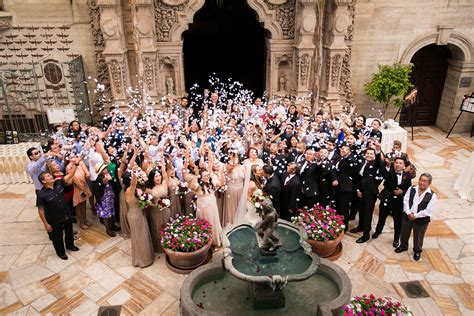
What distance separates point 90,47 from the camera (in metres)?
11.8

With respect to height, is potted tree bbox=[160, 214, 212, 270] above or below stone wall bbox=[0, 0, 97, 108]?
below

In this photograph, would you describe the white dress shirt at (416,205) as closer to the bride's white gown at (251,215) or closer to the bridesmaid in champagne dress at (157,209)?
the bride's white gown at (251,215)

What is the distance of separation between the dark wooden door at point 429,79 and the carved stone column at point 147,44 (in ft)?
27.5

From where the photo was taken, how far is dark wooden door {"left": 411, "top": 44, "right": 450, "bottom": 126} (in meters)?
13.4

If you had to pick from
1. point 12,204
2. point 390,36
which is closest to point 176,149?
point 12,204

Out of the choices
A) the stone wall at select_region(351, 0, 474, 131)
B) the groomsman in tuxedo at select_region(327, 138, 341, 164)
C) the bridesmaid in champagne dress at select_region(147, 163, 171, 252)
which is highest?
the stone wall at select_region(351, 0, 474, 131)

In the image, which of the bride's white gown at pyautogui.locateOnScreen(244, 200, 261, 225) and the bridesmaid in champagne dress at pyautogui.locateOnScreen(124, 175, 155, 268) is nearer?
the bridesmaid in champagne dress at pyautogui.locateOnScreen(124, 175, 155, 268)

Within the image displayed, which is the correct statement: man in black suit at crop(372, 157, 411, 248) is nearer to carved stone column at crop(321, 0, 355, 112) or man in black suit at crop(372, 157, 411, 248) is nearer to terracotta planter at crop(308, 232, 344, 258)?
terracotta planter at crop(308, 232, 344, 258)

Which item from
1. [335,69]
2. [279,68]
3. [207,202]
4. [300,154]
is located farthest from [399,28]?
[207,202]

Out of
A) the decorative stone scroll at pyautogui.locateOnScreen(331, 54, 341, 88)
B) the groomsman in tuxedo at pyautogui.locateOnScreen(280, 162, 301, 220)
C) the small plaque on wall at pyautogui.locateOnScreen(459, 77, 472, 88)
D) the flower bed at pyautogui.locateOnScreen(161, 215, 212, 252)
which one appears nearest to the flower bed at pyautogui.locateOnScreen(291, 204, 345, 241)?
the groomsman in tuxedo at pyautogui.locateOnScreen(280, 162, 301, 220)

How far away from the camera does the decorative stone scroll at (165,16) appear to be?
38.1 feet

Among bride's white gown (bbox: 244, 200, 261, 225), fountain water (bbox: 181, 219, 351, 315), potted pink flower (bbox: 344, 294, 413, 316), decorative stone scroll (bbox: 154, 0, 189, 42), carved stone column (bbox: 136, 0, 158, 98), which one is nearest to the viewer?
potted pink flower (bbox: 344, 294, 413, 316)

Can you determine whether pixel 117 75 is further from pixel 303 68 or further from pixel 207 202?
pixel 207 202

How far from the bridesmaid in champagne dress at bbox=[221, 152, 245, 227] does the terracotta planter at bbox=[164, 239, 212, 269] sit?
3.51 ft
